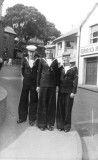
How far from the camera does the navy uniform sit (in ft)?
17.0

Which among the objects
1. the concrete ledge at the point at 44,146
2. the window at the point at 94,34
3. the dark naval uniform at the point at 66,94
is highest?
the window at the point at 94,34

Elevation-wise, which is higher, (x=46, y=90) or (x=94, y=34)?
(x=94, y=34)

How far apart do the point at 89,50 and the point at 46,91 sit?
17.1 meters

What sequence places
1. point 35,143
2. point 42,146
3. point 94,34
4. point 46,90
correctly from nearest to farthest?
point 42,146, point 35,143, point 46,90, point 94,34

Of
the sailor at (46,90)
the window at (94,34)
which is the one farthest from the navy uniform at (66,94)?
the window at (94,34)

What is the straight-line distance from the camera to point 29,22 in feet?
18.9

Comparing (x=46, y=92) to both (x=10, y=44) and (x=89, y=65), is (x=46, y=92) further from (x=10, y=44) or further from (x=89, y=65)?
(x=89, y=65)

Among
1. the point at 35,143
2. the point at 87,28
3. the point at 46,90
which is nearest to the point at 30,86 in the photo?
the point at 46,90

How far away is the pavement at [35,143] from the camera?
12.5 feet

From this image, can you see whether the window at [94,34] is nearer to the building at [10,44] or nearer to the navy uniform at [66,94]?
the building at [10,44]

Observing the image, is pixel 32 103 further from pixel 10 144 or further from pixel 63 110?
pixel 10 144

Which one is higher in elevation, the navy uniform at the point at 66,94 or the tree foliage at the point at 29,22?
the tree foliage at the point at 29,22

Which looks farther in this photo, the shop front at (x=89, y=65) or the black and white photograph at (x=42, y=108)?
the shop front at (x=89, y=65)

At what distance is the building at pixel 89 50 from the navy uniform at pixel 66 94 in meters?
16.0
